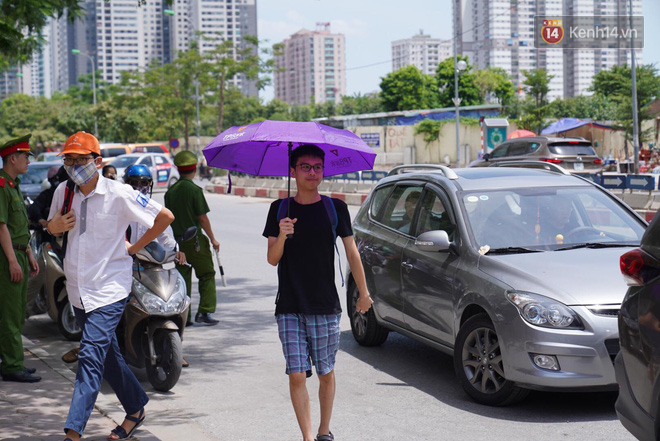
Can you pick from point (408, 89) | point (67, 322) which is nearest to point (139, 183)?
point (67, 322)

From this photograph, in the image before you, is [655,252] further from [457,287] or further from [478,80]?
[478,80]

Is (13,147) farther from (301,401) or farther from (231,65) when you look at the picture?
(231,65)

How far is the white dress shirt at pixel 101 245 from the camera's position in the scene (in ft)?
16.3

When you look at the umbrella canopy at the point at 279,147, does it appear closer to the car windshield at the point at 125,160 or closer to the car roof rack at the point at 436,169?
the car roof rack at the point at 436,169

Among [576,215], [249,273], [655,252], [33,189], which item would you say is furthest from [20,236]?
[33,189]

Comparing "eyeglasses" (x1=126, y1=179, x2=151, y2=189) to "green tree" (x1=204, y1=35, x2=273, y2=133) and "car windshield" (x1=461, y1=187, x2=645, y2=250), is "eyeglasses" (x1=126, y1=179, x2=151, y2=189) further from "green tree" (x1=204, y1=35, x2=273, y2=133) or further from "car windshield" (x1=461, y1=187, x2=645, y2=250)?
"green tree" (x1=204, y1=35, x2=273, y2=133)

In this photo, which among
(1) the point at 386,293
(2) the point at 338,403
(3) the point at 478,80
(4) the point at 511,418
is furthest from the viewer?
(3) the point at 478,80

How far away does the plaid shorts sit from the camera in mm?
4824

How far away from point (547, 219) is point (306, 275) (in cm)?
262

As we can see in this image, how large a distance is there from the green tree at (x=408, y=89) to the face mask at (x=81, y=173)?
298ft

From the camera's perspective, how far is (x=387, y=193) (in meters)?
8.11

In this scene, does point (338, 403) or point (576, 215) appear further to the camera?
point (576, 215)

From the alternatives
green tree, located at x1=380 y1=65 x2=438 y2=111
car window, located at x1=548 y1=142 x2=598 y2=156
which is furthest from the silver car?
green tree, located at x1=380 y1=65 x2=438 y2=111

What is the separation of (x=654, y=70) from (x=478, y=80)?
46353 millimetres
